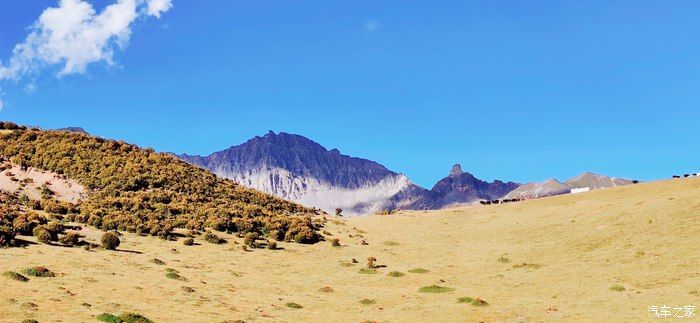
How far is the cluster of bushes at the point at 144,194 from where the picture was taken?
3191 inches

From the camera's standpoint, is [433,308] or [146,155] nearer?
[433,308]

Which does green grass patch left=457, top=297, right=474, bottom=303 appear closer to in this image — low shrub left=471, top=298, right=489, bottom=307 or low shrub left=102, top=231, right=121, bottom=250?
low shrub left=471, top=298, right=489, bottom=307

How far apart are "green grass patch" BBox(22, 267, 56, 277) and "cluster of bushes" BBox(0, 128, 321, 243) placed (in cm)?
2871

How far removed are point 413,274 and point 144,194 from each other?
49.0 m

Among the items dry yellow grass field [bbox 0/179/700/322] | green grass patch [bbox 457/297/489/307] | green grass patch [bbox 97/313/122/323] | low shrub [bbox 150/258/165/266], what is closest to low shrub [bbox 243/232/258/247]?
dry yellow grass field [bbox 0/179/700/322]

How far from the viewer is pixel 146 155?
117812 mm

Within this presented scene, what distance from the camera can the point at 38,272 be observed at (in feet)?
150

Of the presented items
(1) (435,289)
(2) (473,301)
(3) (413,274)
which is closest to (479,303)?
(2) (473,301)

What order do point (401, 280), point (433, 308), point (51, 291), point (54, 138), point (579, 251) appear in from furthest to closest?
1. point (54, 138)
2. point (579, 251)
3. point (401, 280)
4. point (433, 308)
5. point (51, 291)

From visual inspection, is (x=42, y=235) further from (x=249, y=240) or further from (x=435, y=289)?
(x=435, y=289)

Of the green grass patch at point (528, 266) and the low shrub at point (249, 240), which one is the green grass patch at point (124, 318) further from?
the low shrub at point (249, 240)

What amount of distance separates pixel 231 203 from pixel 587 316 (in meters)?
70.7

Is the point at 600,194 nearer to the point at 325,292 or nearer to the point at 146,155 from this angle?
the point at 325,292

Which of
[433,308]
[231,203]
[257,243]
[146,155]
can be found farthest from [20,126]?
[433,308]
